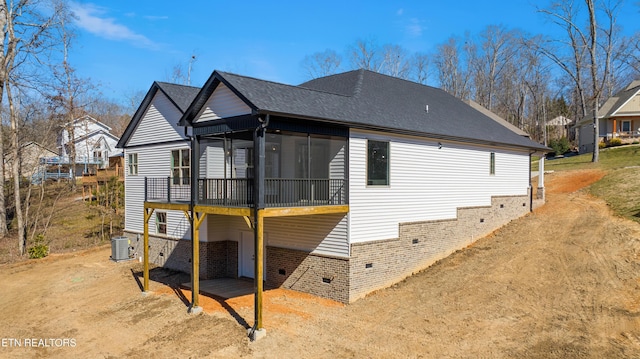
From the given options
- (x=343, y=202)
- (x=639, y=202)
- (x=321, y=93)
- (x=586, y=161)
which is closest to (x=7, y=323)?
(x=343, y=202)

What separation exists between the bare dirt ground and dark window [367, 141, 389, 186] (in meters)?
3.63

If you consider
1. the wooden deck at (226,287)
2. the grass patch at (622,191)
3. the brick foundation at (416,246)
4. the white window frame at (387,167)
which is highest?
the white window frame at (387,167)

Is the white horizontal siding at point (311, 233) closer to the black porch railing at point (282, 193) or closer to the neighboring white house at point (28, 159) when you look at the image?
the black porch railing at point (282, 193)

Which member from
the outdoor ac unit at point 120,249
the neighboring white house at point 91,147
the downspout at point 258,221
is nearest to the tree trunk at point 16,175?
the outdoor ac unit at point 120,249

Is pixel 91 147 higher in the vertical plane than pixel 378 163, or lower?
higher

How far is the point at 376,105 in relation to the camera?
16156 millimetres

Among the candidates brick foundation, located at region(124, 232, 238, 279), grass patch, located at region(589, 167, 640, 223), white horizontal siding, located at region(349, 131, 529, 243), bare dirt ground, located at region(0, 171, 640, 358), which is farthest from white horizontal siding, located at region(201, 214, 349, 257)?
grass patch, located at region(589, 167, 640, 223)

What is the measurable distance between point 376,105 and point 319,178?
4.16 meters

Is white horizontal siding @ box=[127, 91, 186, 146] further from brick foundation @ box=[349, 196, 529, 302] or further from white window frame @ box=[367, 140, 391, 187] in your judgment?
brick foundation @ box=[349, 196, 529, 302]

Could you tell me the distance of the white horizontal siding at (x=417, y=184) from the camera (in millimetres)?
13742

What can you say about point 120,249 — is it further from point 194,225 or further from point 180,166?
point 194,225

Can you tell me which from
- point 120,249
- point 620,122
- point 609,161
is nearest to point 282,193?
point 120,249

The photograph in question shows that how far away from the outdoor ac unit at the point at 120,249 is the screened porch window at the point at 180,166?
4.85 metres

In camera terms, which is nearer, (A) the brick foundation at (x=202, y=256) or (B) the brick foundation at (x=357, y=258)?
(B) the brick foundation at (x=357, y=258)
